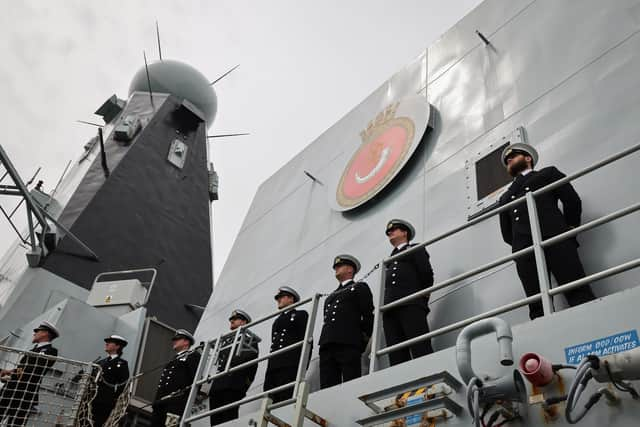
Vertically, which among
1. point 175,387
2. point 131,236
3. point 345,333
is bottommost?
point 345,333

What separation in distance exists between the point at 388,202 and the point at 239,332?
182 cm

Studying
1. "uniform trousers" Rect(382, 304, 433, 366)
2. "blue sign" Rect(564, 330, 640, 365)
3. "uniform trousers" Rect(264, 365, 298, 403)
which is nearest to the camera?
"blue sign" Rect(564, 330, 640, 365)

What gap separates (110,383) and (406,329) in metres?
3.54

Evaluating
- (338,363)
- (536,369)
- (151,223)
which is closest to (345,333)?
(338,363)

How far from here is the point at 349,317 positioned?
381cm

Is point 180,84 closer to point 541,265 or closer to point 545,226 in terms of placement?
point 545,226

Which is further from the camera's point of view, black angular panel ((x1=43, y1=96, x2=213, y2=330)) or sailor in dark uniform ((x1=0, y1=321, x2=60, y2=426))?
black angular panel ((x1=43, y1=96, x2=213, y2=330))

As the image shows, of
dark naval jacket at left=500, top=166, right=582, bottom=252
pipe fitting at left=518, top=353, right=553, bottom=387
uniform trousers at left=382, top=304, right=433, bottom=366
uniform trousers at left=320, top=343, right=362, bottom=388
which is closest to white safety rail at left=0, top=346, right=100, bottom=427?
uniform trousers at left=320, top=343, right=362, bottom=388

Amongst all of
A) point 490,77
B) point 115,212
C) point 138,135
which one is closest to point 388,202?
point 490,77

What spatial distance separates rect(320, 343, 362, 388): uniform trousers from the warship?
123 mm

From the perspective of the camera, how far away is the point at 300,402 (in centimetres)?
294

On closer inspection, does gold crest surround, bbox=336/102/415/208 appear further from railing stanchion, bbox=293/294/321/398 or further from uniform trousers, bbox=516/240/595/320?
uniform trousers, bbox=516/240/595/320

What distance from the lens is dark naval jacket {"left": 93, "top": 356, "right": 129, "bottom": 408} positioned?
5.62 meters

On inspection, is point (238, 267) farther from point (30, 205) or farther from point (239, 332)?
point (30, 205)
